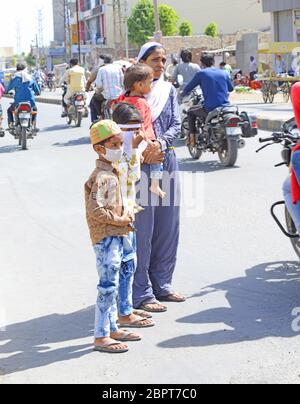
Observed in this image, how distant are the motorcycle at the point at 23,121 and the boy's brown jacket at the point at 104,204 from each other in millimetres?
12177

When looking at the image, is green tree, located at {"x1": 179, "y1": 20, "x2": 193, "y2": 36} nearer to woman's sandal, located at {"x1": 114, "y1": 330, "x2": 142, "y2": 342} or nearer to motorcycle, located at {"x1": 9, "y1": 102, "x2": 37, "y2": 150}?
motorcycle, located at {"x1": 9, "y1": 102, "x2": 37, "y2": 150}

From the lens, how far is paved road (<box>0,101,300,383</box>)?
4668mm

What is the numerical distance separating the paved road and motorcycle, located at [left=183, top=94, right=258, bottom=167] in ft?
3.64

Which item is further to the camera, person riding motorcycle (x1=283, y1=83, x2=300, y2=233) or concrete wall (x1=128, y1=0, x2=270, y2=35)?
concrete wall (x1=128, y1=0, x2=270, y2=35)

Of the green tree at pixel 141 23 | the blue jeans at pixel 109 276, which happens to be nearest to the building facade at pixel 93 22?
the green tree at pixel 141 23

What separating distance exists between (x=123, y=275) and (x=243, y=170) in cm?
743

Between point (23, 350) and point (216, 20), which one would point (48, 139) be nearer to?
point (23, 350)

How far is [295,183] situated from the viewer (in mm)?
5699

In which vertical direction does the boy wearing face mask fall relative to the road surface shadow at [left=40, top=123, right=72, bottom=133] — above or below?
above

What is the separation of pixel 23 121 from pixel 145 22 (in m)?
74.7

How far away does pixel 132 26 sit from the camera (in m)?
89.2

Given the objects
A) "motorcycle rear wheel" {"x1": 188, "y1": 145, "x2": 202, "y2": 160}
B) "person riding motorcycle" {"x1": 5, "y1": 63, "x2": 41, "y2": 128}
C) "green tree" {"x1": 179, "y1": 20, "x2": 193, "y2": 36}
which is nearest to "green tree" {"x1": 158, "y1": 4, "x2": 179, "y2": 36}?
"green tree" {"x1": 179, "y1": 20, "x2": 193, "y2": 36}

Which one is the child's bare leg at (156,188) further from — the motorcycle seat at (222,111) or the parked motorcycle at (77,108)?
the parked motorcycle at (77,108)

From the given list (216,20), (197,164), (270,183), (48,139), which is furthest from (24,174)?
(216,20)
